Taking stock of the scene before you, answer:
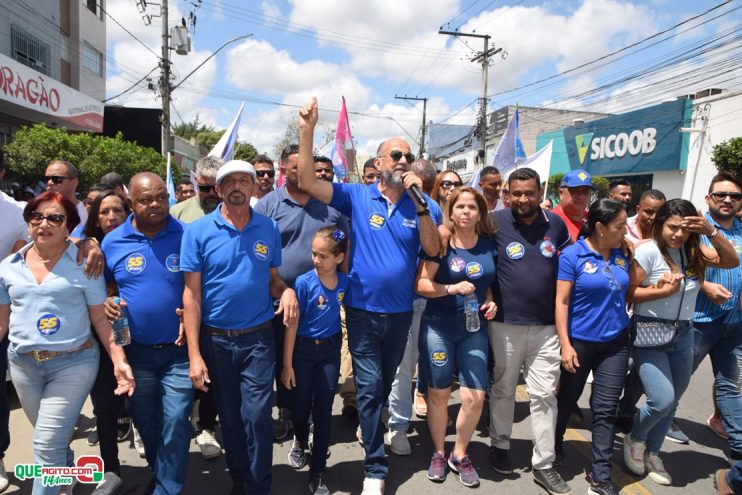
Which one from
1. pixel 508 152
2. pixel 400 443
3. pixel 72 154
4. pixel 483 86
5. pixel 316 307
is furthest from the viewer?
pixel 483 86

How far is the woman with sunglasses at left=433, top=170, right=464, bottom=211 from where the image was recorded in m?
5.27

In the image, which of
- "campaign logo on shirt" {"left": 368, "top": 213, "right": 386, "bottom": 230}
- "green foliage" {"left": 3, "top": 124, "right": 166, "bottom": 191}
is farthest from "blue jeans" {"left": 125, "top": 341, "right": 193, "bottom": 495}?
"green foliage" {"left": 3, "top": 124, "right": 166, "bottom": 191}

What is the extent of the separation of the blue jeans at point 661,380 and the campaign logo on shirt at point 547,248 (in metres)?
0.95

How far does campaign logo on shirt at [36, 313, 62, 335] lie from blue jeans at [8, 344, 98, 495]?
168 mm

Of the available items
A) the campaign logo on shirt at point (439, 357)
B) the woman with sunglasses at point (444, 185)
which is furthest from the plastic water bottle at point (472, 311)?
the woman with sunglasses at point (444, 185)

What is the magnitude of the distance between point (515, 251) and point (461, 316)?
614 millimetres

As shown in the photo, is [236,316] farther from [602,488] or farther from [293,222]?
[602,488]

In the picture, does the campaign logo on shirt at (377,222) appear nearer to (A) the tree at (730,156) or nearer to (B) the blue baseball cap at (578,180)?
(B) the blue baseball cap at (578,180)

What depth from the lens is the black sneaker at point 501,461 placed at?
3632 millimetres

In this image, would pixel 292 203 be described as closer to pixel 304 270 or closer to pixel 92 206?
pixel 304 270

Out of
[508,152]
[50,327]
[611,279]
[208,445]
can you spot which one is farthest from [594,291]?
[508,152]

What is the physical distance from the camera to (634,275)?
3.54 m

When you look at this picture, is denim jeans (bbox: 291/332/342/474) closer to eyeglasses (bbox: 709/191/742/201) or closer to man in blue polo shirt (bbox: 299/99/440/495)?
man in blue polo shirt (bbox: 299/99/440/495)

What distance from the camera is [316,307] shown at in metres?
3.22
